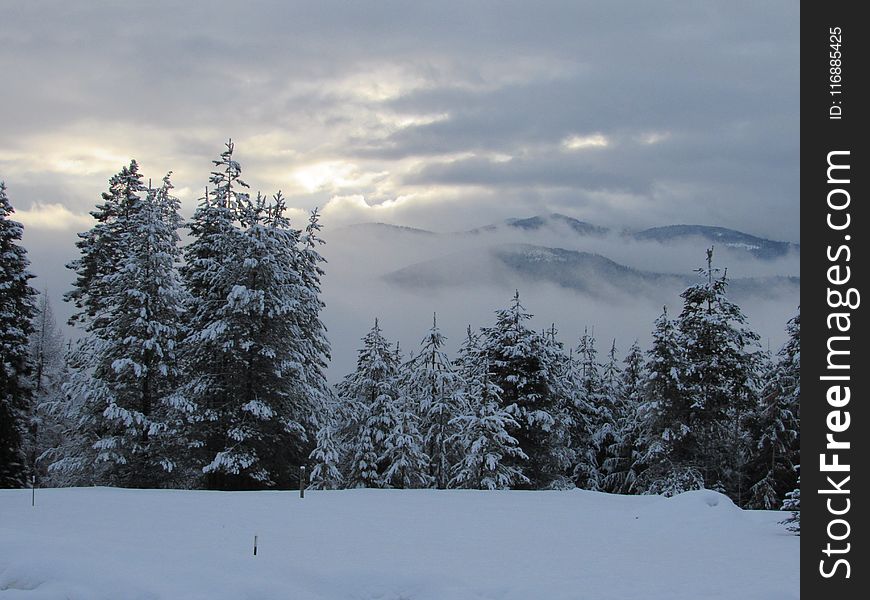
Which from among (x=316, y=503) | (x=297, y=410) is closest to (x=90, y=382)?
(x=297, y=410)

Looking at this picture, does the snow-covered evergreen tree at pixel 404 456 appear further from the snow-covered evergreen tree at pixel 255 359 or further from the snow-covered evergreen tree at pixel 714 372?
the snow-covered evergreen tree at pixel 714 372

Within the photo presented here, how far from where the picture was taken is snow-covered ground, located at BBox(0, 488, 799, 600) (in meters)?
13.9

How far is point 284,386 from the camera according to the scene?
31.9 meters

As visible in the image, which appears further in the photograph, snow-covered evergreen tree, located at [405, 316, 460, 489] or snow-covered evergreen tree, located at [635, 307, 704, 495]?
snow-covered evergreen tree, located at [405, 316, 460, 489]

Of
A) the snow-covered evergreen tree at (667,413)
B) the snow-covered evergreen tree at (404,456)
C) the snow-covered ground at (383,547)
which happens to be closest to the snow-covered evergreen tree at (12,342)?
the snow-covered ground at (383,547)

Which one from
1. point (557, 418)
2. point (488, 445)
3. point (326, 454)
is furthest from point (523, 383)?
point (326, 454)

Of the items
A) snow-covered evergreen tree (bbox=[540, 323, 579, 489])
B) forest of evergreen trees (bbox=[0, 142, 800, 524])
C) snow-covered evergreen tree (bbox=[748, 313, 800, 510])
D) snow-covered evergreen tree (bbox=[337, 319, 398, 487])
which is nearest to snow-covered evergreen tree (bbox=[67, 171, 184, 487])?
forest of evergreen trees (bbox=[0, 142, 800, 524])

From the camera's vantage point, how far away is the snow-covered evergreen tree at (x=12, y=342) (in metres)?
31.3

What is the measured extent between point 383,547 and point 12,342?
21.1m
